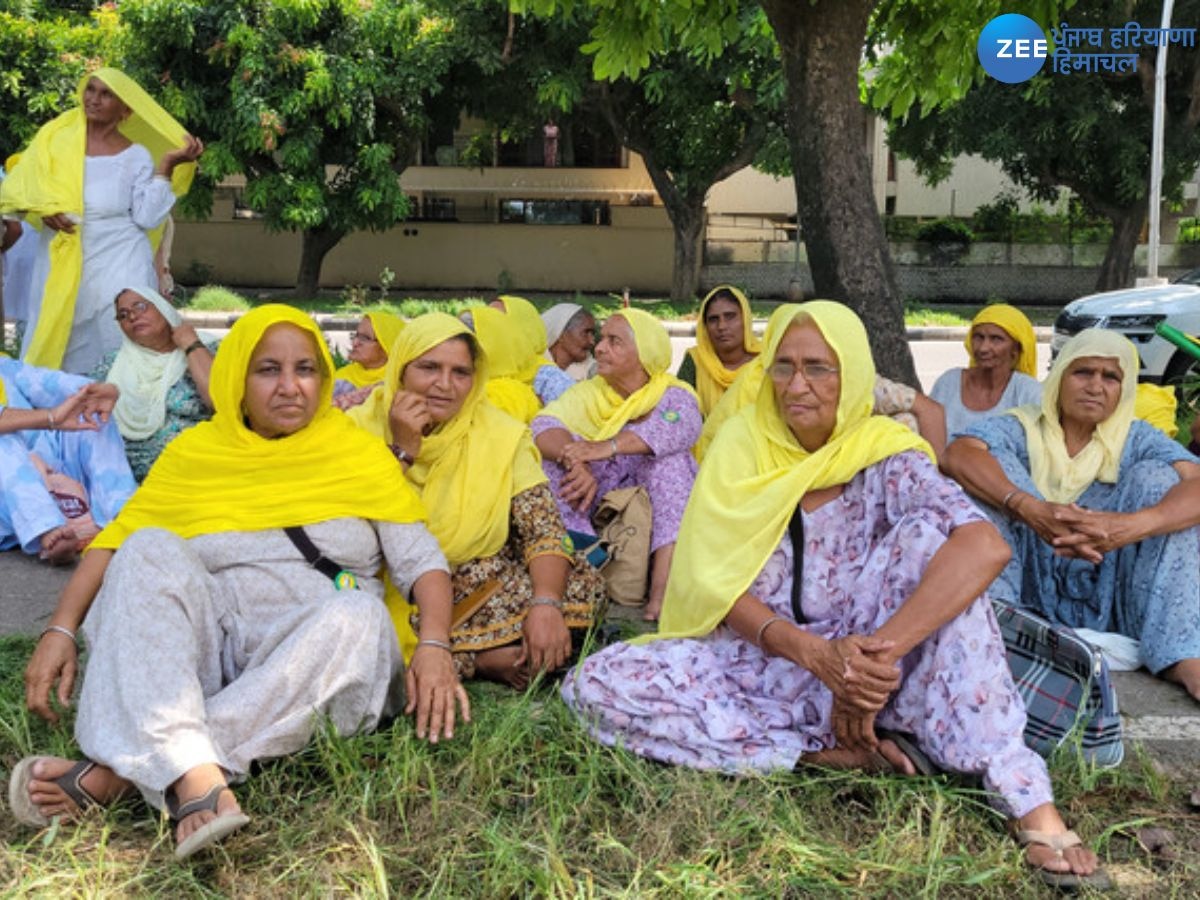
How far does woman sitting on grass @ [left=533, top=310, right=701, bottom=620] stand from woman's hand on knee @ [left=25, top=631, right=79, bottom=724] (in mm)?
1969

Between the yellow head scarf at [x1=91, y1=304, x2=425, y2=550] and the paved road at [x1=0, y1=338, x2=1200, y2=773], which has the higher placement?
the yellow head scarf at [x1=91, y1=304, x2=425, y2=550]

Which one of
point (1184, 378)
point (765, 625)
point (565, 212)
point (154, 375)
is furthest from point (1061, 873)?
point (565, 212)

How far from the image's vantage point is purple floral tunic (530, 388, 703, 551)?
4516 millimetres

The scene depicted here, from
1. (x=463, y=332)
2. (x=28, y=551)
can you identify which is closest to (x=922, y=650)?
(x=463, y=332)

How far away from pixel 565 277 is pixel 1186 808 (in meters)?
21.2

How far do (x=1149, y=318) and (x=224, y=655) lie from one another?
9.37m

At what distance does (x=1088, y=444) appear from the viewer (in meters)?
3.91

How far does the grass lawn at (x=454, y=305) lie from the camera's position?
1684cm

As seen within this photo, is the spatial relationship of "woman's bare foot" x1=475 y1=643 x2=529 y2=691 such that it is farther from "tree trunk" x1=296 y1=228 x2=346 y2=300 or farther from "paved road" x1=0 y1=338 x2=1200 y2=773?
"tree trunk" x1=296 y1=228 x2=346 y2=300

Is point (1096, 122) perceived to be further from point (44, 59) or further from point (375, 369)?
point (44, 59)

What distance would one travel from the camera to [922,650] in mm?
2783

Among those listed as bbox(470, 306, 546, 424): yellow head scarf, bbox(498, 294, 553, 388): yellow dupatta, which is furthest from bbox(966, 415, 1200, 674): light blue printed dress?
bbox(498, 294, 553, 388): yellow dupatta

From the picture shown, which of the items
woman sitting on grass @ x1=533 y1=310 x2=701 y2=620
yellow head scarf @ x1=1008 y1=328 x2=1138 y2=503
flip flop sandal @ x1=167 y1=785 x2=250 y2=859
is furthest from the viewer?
woman sitting on grass @ x1=533 y1=310 x2=701 y2=620

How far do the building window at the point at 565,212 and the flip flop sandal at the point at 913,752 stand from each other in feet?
70.6
